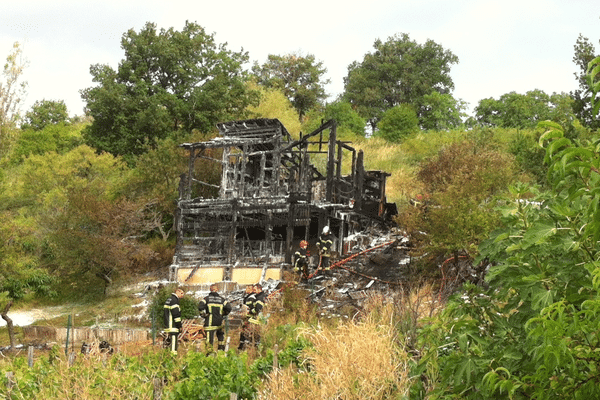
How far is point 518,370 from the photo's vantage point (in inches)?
226

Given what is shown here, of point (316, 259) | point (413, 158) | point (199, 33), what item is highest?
point (199, 33)

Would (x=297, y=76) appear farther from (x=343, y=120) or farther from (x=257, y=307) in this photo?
(x=257, y=307)

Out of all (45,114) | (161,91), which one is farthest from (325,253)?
(45,114)

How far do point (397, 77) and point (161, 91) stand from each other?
29.7m

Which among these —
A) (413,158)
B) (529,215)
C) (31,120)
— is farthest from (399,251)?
(31,120)

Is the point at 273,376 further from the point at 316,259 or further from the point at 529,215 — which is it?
the point at 316,259

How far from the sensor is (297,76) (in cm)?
6594

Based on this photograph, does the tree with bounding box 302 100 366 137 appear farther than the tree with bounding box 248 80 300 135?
Yes

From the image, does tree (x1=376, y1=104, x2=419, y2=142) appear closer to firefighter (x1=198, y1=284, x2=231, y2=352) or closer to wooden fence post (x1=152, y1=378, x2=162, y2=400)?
firefighter (x1=198, y1=284, x2=231, y2=352)

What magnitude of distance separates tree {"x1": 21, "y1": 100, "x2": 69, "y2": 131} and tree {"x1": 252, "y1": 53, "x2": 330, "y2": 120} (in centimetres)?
2233

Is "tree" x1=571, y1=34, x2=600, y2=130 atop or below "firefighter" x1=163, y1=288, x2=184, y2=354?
atop

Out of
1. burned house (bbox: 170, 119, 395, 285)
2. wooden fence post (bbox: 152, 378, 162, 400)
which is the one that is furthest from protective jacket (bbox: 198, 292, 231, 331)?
burned house (bbox: 170, 119, 395, 285)

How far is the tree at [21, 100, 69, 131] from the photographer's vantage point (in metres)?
69.5

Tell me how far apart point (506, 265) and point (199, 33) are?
1784 inches
